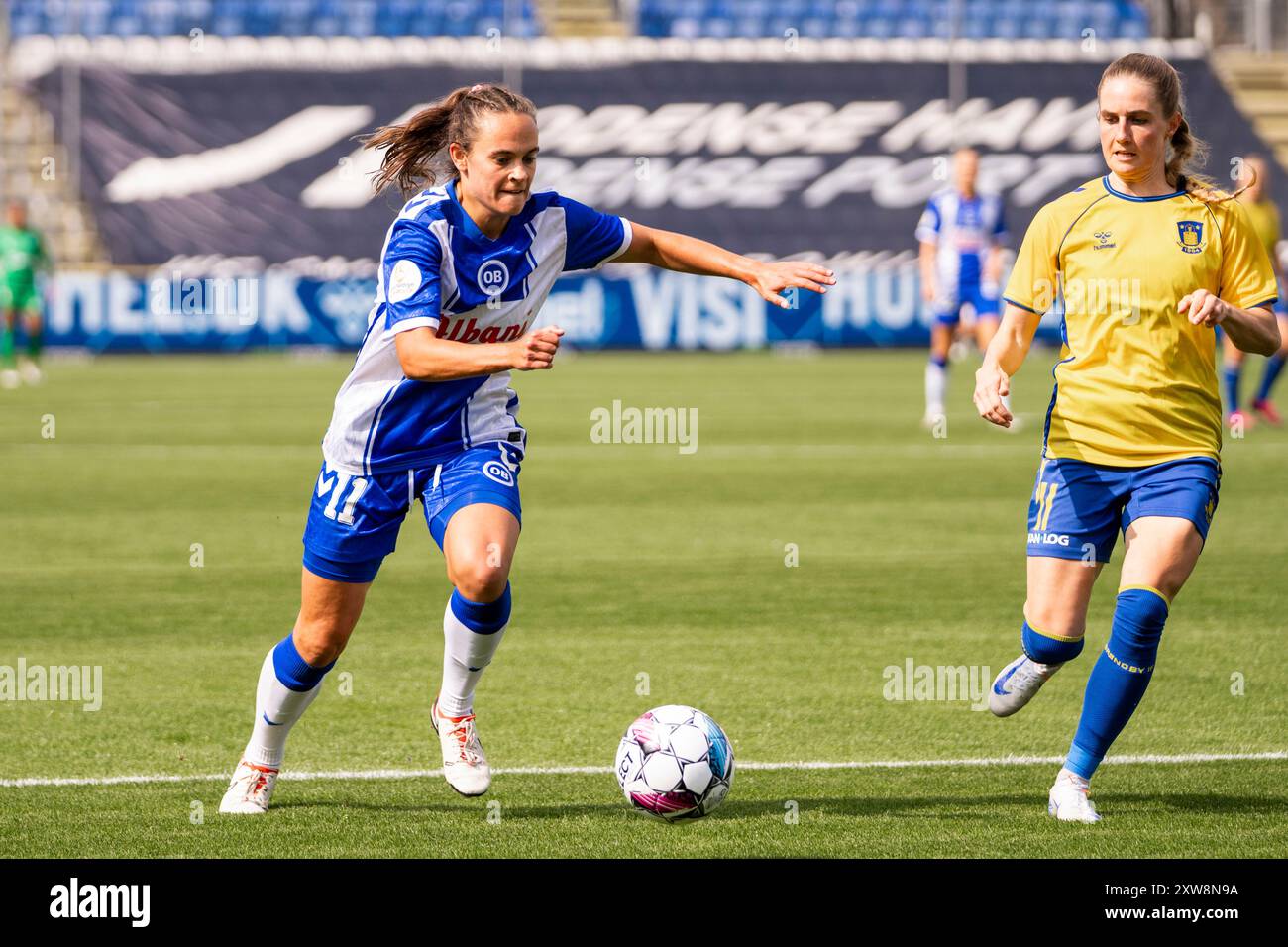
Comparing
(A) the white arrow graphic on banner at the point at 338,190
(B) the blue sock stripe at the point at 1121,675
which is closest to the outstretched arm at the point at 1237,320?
(B) the blue sock stripe at the point at 1121,675

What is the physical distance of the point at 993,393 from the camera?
5.14 meters

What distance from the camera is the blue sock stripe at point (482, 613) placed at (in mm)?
5238

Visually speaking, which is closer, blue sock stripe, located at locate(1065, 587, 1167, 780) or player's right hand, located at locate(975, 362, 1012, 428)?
blue sock stripe, located at locate(1065, 587, 1167, 780)

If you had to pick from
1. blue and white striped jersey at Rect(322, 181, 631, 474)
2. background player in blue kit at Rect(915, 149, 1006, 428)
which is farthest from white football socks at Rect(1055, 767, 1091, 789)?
background player in blue kit at Rect(915, 149, 1006, 428)

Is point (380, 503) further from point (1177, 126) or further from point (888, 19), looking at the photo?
point (888, 19)

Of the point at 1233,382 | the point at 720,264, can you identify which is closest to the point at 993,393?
the point at 720,264

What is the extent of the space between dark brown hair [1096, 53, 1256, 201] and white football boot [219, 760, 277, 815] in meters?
2.96

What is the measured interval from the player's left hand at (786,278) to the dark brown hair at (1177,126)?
91cm

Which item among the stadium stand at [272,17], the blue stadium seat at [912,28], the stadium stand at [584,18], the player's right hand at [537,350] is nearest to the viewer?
the player's right hand at [537,350]

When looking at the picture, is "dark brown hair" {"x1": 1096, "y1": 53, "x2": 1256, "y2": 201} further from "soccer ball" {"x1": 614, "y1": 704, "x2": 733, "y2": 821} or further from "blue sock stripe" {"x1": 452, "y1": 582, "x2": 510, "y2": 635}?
"blue sock stripe" {"x1": 452, "y1": 582, "x2": 510, "y2": 635}

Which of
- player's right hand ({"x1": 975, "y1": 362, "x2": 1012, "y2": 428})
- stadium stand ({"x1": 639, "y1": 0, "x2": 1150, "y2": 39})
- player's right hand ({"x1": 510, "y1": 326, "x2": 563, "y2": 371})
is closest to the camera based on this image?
player's right hand ({"x1": 510, "y1": 326, "x2": 563, "y2": 371})

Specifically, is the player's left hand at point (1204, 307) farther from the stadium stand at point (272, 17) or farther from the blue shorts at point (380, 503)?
the stadium stand at point (272, 17)

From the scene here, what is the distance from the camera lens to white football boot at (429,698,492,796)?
17.3 feet
